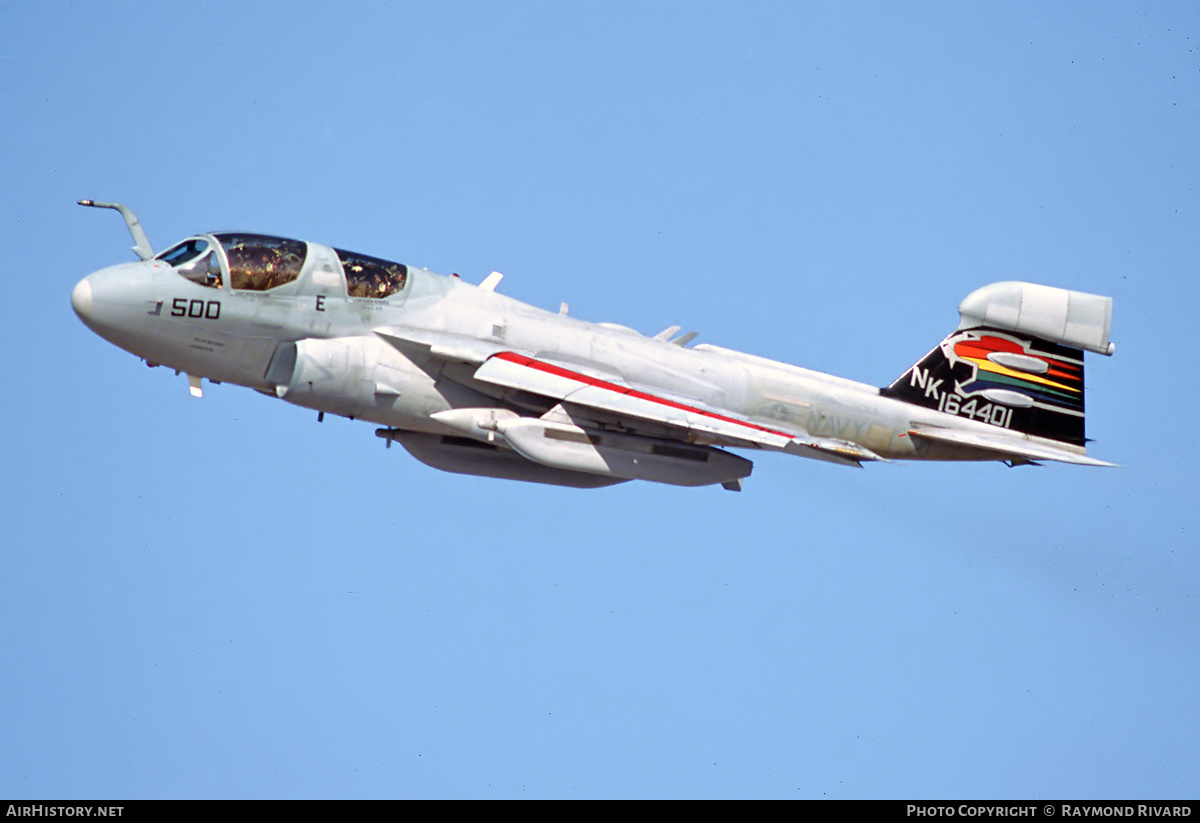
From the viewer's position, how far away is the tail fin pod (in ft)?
76.4

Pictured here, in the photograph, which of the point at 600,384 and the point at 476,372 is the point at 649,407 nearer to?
the point at 600,384

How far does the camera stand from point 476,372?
20531mm

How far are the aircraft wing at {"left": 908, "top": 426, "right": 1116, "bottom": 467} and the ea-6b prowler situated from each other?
3 centimetres

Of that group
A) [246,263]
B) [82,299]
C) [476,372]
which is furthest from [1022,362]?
[82,299]

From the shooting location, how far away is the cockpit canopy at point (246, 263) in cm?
2039

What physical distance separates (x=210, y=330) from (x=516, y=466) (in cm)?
408

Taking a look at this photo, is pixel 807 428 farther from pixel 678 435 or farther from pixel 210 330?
pixel 210 330

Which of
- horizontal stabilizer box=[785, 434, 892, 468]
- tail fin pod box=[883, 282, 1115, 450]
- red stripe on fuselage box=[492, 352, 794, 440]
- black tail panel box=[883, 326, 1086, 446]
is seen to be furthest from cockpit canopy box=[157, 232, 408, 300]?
tail fin pod box=[883, 282, 1115, 450]

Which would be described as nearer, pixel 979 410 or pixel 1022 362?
pixel 979 410

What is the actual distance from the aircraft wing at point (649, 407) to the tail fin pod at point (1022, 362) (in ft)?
11.1

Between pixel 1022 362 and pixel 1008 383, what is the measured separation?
36 centimetres
